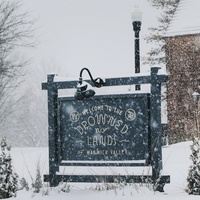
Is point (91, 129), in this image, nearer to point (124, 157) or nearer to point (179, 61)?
point (124, 157)

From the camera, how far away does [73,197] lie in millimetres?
6391

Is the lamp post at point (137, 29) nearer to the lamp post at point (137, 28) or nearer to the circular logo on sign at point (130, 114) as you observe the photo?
the lamp post at point (137, 28)

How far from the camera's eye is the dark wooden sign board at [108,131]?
6887 mm

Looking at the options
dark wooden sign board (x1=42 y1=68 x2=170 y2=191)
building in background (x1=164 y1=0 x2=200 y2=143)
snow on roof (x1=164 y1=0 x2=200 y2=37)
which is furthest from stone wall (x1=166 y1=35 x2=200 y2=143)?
dark wooden sign board (x1=42 y1=68 x2=170 y2=191)

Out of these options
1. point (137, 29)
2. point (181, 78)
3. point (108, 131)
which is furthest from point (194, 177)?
point (181, 78)

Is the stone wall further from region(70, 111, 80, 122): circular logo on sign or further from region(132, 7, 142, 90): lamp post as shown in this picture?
region(70, 111, 80, 122): circular logo on sign

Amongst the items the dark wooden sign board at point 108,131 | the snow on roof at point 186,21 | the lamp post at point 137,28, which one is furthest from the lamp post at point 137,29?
the snow on roof at point 186,21

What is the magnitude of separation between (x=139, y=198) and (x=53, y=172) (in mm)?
1877

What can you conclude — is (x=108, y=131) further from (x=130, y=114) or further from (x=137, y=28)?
(x=137, y=28)

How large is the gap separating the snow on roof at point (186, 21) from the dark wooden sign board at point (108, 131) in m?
17.8

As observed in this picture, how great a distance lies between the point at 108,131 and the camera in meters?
7.15

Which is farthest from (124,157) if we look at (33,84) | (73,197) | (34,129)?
(33,84)

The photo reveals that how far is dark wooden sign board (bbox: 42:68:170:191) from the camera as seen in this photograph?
6.89 meters

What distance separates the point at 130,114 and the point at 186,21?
735 inches
